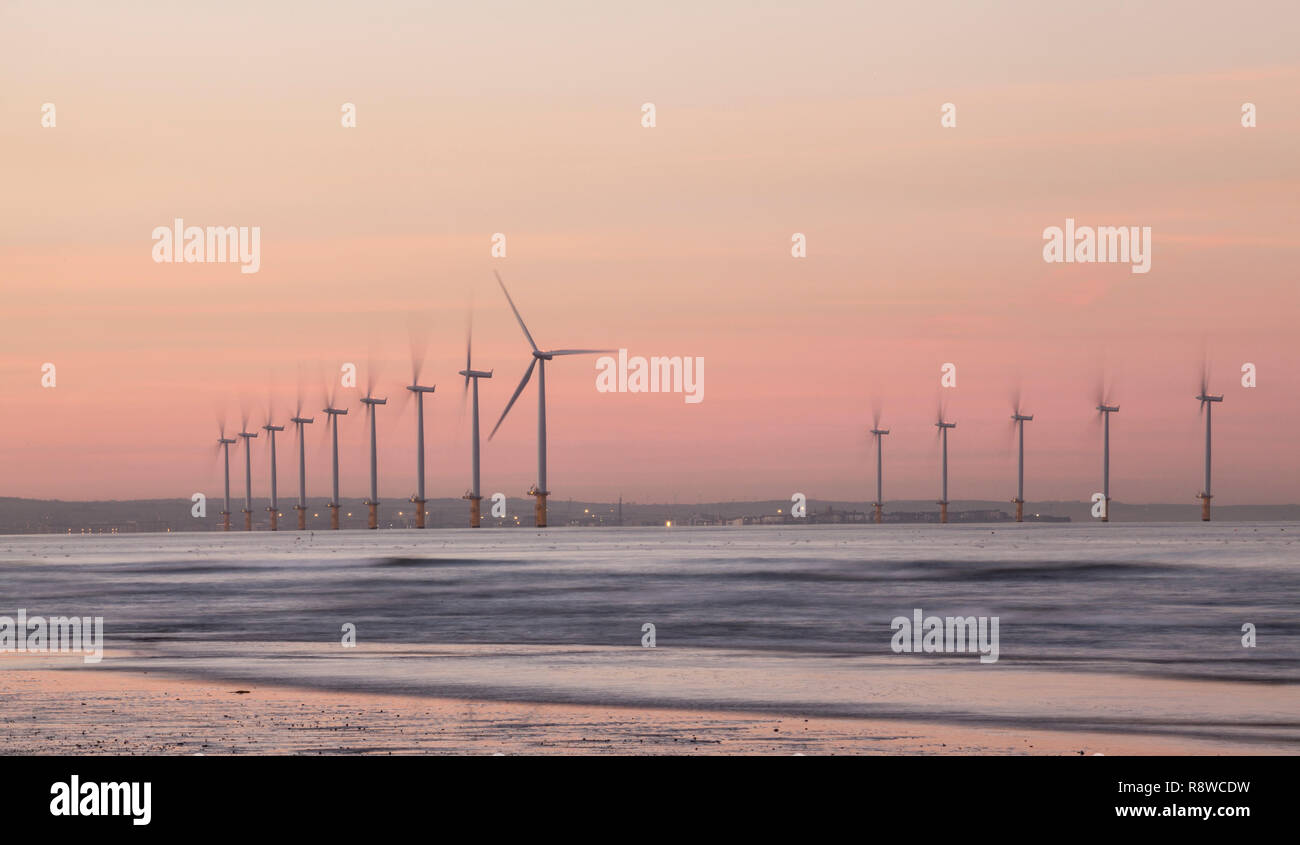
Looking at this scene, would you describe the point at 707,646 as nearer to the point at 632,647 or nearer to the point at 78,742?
the point at 632,647

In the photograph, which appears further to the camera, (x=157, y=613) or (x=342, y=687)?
(x=157, y=613)

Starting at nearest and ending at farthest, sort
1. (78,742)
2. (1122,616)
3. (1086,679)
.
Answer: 1. (78,742)
2. (1086,679)
3. (1122,616)

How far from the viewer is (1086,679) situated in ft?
92.7
